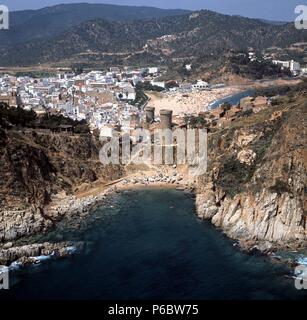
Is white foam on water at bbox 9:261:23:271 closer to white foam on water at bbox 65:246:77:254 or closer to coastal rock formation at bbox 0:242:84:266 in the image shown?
coastal rock formation at bbox 0:242:84:266

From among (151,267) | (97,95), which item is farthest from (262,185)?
(97,95)

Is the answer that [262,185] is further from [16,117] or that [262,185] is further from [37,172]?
[16,117]

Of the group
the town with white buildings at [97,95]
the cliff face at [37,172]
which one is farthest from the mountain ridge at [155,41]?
the cliff face at [37,172]

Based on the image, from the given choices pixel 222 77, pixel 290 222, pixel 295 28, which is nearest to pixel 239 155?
pixel 290 222

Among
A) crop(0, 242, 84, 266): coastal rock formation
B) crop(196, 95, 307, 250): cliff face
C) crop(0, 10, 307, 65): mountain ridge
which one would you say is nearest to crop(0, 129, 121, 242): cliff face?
crop(0, 242, 84, 266): coastal rock formation

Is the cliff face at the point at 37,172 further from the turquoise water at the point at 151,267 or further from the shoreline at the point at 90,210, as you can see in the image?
the turquoise water at the point at 151,267

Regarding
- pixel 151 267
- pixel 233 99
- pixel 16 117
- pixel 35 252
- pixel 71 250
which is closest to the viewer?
pixel 151 267
